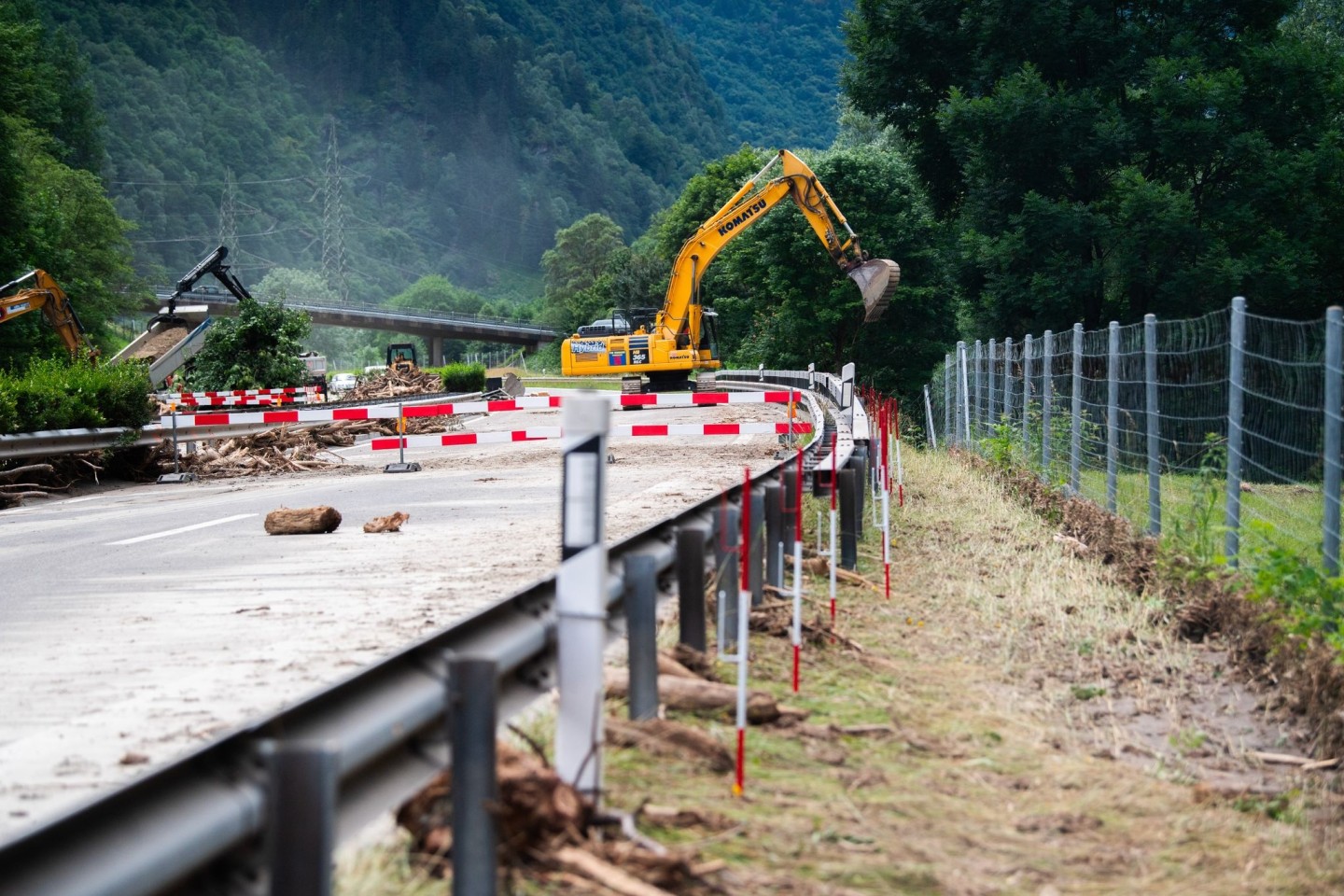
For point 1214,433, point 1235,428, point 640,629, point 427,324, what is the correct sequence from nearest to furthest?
point 640,629, point 1235,428, point 1214,433, point 427,324

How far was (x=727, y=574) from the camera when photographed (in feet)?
23.0

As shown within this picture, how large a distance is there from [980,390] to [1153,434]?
12344mm

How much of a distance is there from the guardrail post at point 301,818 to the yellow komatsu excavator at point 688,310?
36.2m

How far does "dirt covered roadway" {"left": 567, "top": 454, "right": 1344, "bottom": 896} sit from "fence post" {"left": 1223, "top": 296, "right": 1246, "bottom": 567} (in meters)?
0.80

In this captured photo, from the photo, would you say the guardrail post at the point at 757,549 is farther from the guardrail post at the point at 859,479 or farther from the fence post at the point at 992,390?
the fence post at the point at 992,390

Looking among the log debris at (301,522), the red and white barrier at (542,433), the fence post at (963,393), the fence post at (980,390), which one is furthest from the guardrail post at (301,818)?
the fence post at (963,393)

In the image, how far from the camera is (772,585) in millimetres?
8328

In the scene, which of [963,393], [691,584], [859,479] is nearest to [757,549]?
[691,584]

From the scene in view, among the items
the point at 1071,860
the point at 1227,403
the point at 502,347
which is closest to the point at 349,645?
the point at 1071,860

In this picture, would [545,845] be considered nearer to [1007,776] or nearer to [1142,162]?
[1007,776]

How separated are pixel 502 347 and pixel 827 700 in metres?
161

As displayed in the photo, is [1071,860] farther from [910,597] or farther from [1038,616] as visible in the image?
[910,597]

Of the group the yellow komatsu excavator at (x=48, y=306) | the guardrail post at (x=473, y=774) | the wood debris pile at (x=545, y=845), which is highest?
the yellow komatsu excavator at (x=48, y=306)

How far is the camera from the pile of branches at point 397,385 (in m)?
48.5
